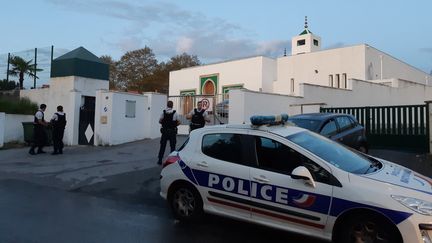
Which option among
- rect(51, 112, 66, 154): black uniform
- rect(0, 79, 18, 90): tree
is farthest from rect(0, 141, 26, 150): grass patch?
rect(0, 79, 18, 90): tree

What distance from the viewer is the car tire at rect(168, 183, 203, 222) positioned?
254 inches

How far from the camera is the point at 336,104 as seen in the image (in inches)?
932

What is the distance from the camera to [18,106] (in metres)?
19.3

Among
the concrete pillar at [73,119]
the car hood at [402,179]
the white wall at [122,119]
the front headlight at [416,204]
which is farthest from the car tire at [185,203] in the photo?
the concrete pillar at [73,119]

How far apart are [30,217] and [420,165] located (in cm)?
947

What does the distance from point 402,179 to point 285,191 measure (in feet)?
4.66

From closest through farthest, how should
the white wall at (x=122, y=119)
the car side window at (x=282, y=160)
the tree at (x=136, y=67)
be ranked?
the car side window at (x=282, y=160) → the white wall at (x=122, y=119) → the tree at (x=136, y=67)

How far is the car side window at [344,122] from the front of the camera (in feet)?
36.6

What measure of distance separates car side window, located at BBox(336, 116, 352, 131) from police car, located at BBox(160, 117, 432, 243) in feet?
16.8

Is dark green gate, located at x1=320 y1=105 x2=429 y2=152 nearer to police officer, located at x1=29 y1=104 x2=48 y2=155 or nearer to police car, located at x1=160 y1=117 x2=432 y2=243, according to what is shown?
police car, located at x1=160 y1=117 x2=432 y2=243

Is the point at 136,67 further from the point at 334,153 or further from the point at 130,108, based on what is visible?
the point at 334,153

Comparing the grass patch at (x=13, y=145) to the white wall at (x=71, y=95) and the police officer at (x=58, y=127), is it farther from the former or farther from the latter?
the police officer at (x=58, y=127)

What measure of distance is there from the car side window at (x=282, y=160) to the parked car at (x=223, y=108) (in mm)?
13458

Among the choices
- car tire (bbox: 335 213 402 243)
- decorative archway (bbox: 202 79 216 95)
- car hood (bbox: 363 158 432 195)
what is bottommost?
car tire (bbox: 335 213 402 243)
